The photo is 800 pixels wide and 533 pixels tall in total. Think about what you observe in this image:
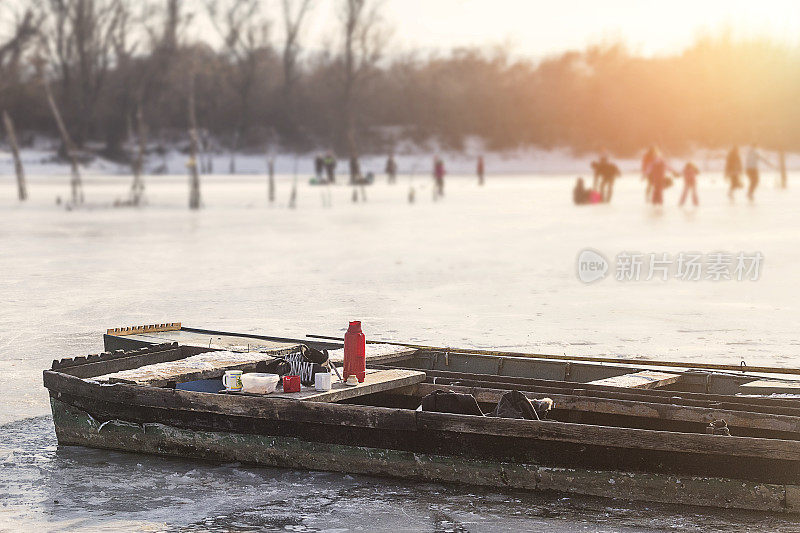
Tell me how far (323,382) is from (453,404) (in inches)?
28.8

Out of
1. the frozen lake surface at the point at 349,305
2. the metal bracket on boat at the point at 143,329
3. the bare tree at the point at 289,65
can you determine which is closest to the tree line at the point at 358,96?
the bare tree at the point at 289,65

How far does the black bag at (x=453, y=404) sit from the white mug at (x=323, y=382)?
56 cm

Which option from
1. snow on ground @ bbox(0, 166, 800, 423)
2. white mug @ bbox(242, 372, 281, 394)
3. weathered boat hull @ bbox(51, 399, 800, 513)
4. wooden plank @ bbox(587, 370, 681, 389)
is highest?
white mug @ bbox(242, 372, 281, 394)

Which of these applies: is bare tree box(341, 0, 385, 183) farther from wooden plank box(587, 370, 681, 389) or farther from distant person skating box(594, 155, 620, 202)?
wooden plank box(587, 370, 681, 389)

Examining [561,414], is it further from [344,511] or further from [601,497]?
[344,511]

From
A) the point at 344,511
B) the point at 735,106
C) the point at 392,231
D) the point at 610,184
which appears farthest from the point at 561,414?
the point at 735,106

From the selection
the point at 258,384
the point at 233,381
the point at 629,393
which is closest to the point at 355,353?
the point at 258,384

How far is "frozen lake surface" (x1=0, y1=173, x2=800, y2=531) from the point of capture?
5.15m

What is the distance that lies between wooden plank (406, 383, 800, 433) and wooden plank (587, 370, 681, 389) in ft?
1.18

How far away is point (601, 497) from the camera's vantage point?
5.31m

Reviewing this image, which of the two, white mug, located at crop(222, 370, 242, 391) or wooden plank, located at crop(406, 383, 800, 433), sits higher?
white mug, located at crop(222, 370, 242, 391)

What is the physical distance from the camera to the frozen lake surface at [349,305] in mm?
5148

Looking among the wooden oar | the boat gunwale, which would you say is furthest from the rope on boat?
the boat gunwale

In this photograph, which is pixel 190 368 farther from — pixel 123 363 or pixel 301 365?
pixel 301 365
